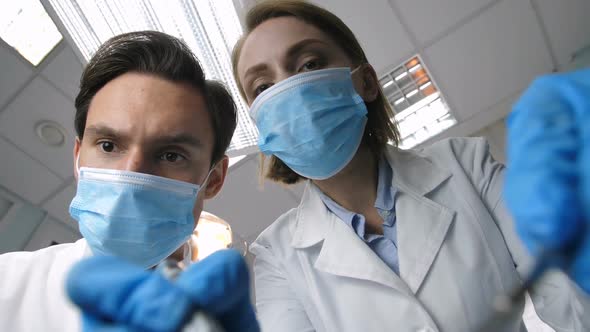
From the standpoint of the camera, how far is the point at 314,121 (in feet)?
4.00

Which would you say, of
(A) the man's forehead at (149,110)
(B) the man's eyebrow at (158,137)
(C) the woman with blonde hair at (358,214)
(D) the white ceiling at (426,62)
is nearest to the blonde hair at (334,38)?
(C) the woman with blonde hair at (358,214)

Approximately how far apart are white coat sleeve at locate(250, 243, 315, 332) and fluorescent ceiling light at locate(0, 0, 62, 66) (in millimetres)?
1970

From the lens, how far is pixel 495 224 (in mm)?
1136

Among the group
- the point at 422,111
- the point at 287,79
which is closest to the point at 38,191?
the point at 287,79

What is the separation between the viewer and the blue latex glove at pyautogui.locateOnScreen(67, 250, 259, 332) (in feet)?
1.35

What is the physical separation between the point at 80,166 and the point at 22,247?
248 cm

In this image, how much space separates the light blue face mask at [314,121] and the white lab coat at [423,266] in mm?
210

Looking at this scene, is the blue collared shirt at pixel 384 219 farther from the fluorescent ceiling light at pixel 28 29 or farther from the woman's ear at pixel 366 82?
the fluorescent ceiling light at pixel 28 29

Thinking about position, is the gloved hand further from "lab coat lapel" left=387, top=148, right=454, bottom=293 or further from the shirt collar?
the shirt collar

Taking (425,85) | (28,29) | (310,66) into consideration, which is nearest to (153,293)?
(310,66)

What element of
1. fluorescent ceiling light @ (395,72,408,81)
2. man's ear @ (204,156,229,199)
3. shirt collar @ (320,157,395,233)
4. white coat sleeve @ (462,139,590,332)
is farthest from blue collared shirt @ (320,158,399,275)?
fluorescent ceiling light @ (395,72,408,81)

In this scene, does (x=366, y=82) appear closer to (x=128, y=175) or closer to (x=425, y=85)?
(x=128, y=175)

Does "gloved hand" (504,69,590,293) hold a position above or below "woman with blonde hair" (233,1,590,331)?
above

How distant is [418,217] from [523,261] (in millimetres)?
300
